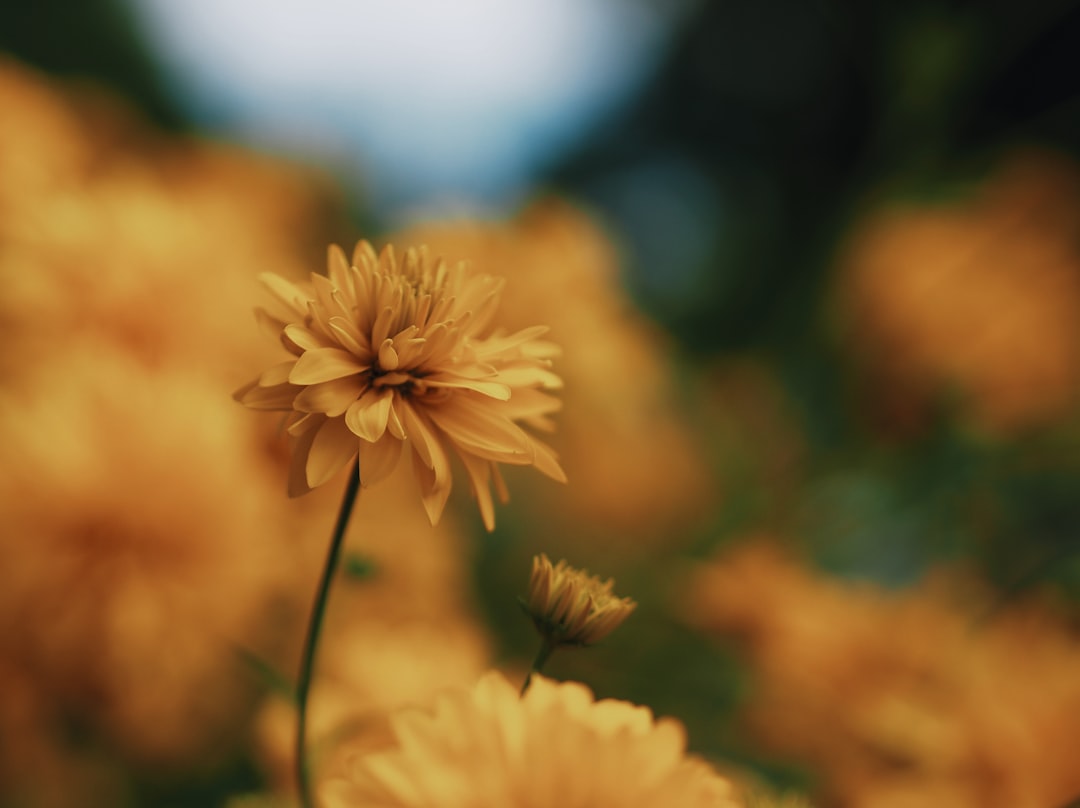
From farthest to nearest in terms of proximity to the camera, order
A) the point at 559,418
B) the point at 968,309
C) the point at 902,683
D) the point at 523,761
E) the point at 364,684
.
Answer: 1. the point at 968,309
2. the point at 559,418
3. the point at 902,683
4. the point at 364,684
5. the point at 523,761

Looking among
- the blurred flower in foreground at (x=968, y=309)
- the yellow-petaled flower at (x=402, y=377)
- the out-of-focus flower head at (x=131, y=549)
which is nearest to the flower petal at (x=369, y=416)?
the yellow-petaled flower at (x=402, y=377)

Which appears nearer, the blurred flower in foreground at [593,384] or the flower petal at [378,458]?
the flower petal at [378,458]

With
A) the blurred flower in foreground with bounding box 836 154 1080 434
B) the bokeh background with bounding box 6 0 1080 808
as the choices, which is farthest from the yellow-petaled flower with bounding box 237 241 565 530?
the blurred flower in foreground with bounding box 836 154 1080 434

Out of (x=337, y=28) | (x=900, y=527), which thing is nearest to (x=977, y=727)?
(x=900, y=527)

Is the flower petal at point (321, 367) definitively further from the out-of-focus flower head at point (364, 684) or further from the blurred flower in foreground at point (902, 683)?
the blurred flower in foreground at point (902, 683)

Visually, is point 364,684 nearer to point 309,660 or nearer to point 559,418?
point 309,660

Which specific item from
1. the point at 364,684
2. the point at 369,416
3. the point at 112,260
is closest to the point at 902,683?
the point at 364,684
